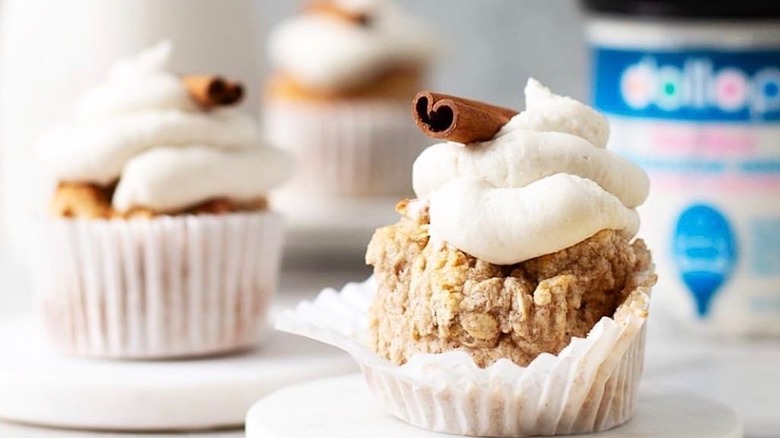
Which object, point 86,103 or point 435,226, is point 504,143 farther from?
point 86,103

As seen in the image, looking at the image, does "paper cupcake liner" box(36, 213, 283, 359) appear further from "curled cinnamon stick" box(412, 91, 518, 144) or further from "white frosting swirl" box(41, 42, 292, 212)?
"curled cinnamon stick" box(412, 91, 518, 144)

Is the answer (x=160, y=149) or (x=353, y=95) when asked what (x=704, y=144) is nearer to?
(x=160, y=149)

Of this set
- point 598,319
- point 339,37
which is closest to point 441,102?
point 598,319

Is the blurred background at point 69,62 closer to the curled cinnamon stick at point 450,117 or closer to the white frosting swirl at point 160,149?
the white frosting swirl at point 160,149

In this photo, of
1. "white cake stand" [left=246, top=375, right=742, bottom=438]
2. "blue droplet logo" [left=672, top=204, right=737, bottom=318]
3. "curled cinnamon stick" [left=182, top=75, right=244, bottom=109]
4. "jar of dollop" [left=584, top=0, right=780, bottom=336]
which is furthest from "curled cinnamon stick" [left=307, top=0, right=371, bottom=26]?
"white cake stand" [left=246, top=375, right=742, bottom=438]

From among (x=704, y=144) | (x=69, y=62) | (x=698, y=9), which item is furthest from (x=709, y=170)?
(x=69, y=62)
